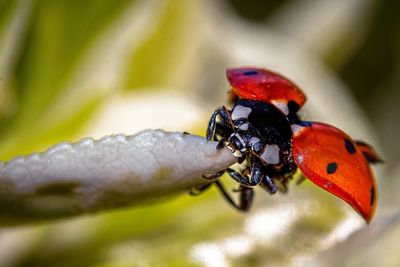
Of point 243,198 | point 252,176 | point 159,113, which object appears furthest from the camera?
point 159,113

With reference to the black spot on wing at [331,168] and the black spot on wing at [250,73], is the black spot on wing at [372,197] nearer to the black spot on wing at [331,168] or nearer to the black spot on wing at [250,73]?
the black spot on wing at [331,168]

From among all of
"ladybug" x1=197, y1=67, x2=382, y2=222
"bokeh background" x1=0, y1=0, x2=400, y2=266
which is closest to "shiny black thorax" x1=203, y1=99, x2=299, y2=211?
"ladybug" x1=197, y1=67, x2=382, y2=222

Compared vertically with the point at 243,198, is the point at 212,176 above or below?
above

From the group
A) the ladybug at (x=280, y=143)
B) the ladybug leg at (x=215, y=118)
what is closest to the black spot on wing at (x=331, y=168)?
the ladybug at (x=280, y=143)

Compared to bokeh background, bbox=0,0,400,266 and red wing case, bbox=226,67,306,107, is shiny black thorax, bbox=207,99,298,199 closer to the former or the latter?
red wing case, bbox=226,67,306,107

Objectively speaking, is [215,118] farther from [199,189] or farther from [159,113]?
[159,113]

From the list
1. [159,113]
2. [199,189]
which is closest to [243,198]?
[199,189]
